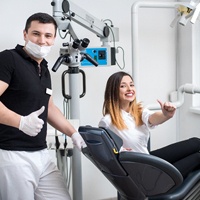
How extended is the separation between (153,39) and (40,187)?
6.64ft

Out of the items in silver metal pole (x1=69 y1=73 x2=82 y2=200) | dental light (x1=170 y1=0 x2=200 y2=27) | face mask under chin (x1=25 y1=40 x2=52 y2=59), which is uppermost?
dental light (x1=170 y1=0 x2=200 y2=27)

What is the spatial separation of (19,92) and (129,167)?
66 cm

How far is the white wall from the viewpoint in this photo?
272 centimetres

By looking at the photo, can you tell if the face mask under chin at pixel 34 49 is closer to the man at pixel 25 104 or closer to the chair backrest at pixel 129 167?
the man at pixel 25 104

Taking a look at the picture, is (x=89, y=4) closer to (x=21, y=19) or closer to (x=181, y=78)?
(x=21, y=19)

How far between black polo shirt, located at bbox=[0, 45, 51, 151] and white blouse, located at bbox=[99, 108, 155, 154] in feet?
1.68

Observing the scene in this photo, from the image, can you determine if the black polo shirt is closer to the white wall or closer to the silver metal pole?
the silver metal pole

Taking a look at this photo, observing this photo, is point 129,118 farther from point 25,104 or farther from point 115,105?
point 25,104

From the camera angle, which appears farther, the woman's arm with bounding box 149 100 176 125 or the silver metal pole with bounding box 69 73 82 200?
the silver metal pole with bounding box 69 73 82 200

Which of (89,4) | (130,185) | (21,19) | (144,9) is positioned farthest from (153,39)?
(130,185)

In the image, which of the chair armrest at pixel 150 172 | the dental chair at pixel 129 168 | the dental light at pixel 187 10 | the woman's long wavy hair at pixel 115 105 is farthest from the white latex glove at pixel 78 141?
the dental light at pixel 187 10

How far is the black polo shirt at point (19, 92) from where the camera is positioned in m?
1.60

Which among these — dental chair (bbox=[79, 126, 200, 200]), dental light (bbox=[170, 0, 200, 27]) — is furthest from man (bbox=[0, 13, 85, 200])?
dental light (bbox=[170, 0, 200, 27])

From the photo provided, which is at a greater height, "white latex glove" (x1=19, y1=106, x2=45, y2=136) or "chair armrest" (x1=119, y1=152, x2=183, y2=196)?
"white latex glove" (x1=19, y1=106, x2=45, y2=136)
